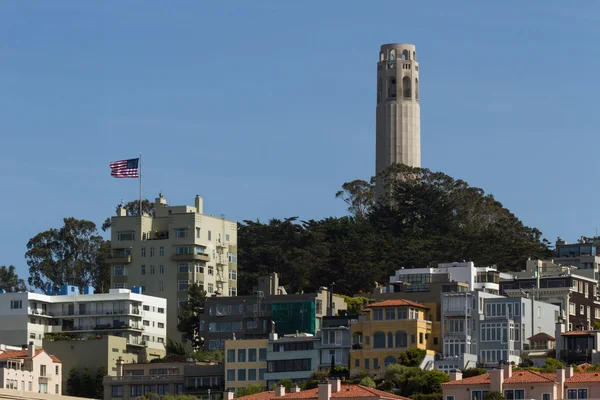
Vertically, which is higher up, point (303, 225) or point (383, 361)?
point (303, 225)

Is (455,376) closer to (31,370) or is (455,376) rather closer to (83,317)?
(31,370)

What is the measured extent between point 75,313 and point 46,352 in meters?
13.6

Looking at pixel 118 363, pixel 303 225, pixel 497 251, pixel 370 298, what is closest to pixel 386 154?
pixel 303 225

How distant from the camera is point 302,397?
100 metres

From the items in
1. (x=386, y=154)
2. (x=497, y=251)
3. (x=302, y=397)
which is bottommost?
(x=302, y=397)

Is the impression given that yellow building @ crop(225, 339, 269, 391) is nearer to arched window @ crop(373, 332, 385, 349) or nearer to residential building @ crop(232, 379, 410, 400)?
arched window @ crop(373, 332, 385, 349)

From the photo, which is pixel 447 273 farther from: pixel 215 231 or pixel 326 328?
pixel 215 231

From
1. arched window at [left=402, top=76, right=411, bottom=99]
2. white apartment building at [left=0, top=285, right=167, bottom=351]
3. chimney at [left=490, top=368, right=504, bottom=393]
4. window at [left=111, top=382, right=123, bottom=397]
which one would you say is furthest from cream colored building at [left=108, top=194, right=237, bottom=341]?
chimney at [left=490, top=368, right=504, bottom=393]

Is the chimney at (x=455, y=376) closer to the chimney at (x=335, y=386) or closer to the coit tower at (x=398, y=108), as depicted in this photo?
the chimney at (x=335, y=386)

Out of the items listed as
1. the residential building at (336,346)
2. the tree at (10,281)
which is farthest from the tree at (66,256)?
the residential building at (336,346)

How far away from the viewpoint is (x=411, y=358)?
117688mm

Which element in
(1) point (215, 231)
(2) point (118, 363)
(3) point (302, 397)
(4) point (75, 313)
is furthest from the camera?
(1) point (215, 231)

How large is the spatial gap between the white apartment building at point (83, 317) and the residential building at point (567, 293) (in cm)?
2766

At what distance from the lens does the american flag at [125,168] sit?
151750 millimetres
